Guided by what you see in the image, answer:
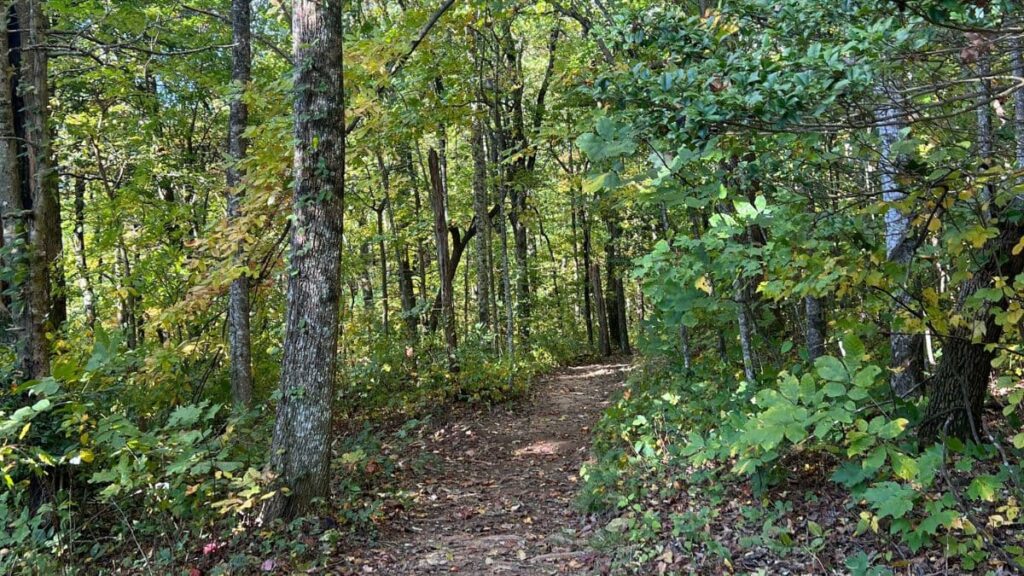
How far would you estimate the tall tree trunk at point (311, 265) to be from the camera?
5.43 metres

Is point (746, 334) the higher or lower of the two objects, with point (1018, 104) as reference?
lower

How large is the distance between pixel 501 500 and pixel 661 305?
2.98m

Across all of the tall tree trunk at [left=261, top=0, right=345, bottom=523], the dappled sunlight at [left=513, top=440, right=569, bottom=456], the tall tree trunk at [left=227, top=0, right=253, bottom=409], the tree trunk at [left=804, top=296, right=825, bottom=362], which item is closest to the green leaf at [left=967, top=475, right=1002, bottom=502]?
the tree trunk at [left=804, top=296, right=825, bottom=362]

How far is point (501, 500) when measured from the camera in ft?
21.6

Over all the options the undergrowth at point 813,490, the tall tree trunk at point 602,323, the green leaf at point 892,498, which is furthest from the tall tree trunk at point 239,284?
the tall tree trunk at point 602,323

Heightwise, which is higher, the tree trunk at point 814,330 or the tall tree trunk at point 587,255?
the tall tree trunk at point 587,255

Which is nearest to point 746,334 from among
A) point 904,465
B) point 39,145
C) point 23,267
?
point 904,465

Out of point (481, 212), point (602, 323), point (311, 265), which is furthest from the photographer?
point (602, 323)

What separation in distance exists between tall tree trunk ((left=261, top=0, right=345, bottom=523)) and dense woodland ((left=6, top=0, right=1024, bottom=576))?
0.08ft

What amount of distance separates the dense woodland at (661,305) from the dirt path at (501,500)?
176mm

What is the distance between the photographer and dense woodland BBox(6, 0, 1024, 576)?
10.7 ft

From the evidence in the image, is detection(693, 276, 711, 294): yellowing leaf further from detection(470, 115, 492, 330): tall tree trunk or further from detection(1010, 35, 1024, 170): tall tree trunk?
detection(470, 115, 492, 330): tall tree trunk

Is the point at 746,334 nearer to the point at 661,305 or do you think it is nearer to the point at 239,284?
the point at 661,305

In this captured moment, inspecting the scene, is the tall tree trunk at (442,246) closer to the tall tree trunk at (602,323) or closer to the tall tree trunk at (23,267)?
the tall tree trunk at (23,267)
